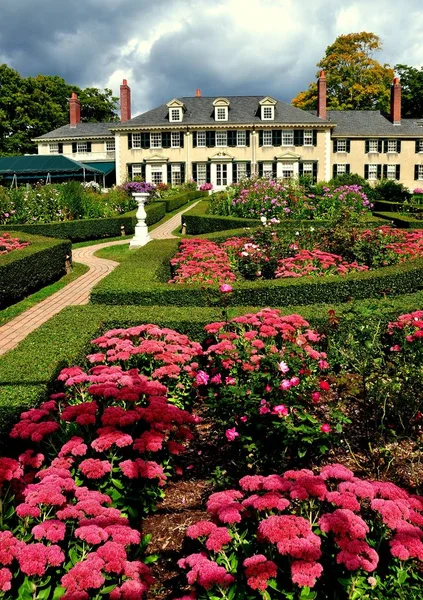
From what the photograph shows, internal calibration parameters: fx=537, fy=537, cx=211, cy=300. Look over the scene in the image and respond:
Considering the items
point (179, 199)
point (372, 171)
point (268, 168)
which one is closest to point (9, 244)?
point (179, 199)

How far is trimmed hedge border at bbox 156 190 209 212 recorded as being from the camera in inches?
1050

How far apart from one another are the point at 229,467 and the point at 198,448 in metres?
0.42

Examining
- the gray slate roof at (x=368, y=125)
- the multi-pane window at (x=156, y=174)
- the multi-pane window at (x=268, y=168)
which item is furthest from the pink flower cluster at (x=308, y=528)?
the gray slate roof at (x=368, y=125)

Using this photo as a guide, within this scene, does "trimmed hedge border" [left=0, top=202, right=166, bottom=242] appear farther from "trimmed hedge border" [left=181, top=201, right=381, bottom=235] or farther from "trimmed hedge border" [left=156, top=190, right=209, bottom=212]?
"trimmed hedge border" [left=156, top=190, right=209, bottom=212]

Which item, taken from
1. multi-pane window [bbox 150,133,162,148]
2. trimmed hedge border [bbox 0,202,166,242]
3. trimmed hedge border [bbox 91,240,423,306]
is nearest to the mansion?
multi-pane window [bbox 150,133,162,148]

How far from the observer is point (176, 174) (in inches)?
1528

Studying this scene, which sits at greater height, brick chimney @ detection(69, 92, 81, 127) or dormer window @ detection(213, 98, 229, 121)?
brick chimney @ detection(69, 92, 81, 127)

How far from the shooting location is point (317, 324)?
19.2 ft

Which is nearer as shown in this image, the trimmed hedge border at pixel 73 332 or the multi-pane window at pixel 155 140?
the trimmed hedge border at pixel 73 332

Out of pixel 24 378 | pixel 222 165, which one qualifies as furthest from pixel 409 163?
pixel 24 378

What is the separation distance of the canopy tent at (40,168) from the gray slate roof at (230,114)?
5105mm

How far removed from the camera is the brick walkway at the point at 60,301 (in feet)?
25.7

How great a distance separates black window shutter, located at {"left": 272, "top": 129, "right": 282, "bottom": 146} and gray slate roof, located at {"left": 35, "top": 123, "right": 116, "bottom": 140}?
1319 centimetres

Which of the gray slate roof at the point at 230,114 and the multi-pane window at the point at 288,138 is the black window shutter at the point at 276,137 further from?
the gray slate roof at the point at 230,114
